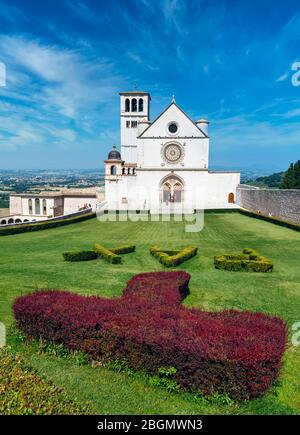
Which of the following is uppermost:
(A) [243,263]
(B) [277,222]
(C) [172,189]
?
(C) [172,189]

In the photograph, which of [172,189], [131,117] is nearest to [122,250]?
[172,189]

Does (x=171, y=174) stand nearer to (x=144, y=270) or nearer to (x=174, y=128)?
(x=174, y=128)

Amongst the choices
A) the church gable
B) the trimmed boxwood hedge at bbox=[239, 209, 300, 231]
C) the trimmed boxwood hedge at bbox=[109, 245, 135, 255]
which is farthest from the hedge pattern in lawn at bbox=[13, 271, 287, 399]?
the church gable

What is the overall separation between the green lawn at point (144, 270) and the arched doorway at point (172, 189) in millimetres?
16079

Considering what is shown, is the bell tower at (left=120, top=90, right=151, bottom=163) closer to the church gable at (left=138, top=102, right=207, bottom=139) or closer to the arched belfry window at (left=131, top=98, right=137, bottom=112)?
the arched belfry window at (left=131, top=98, right=137, bottom=112)

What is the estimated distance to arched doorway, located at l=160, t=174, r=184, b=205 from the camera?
40.3 meters

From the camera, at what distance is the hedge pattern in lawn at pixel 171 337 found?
4461 millimetres

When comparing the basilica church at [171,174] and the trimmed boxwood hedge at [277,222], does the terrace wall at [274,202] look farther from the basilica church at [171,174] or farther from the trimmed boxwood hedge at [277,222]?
the basilica church at [171,174]

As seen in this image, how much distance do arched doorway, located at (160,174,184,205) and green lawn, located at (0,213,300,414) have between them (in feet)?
52.8

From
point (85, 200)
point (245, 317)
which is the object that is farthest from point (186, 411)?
point (85, 200)

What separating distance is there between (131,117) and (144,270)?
4263cm

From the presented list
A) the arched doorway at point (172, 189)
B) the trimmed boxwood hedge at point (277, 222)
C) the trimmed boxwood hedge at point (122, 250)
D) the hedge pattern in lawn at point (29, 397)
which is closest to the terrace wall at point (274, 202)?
the trimmed boxwood hedge at point (277, 222)

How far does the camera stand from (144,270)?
11836 mm
